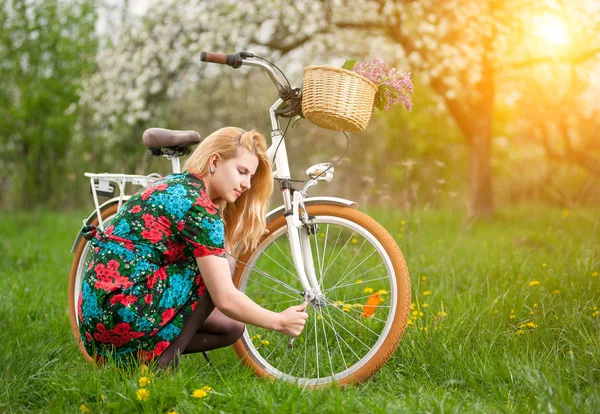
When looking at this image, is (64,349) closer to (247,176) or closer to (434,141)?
(247,176)

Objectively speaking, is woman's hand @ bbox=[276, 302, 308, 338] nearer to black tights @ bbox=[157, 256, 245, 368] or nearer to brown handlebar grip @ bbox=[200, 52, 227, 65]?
black tights @ bbox=[157, 256, 245, 368]

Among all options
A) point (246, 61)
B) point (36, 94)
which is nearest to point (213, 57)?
point (246, 61)

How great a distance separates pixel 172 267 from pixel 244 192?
44 cm

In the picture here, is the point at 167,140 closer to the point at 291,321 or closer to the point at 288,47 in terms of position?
the point at 291,321

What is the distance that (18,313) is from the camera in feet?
11.5

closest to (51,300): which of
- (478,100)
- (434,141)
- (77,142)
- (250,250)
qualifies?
(250,250)

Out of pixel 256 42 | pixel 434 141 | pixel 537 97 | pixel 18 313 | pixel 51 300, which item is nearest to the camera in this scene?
pixel 18 313

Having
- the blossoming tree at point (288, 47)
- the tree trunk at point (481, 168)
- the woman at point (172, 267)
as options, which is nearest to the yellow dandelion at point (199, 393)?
the woman at point (172, 267)

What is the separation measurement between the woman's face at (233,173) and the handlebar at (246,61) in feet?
1.06

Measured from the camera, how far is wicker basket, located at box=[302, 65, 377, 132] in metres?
2.33

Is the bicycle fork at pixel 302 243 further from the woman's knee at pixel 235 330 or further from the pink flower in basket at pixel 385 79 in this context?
the pink flower in basket at pixel 385 79

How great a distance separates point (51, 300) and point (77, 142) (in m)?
6.13

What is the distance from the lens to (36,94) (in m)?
8.77

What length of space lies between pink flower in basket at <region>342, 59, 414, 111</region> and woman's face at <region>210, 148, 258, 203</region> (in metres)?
0.55
